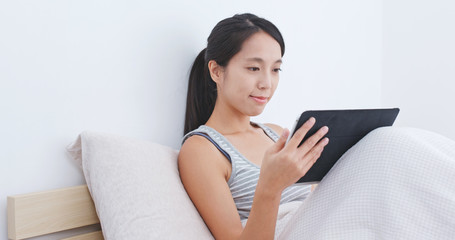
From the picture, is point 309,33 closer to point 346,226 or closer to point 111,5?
point 111,5

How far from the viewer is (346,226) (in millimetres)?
979

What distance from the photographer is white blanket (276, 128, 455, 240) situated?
3.05 ft

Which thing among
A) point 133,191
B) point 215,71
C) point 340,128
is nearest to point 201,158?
point 133,191

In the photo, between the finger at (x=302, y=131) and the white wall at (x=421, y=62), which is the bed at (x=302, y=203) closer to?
the finger at (x=302, y=131)

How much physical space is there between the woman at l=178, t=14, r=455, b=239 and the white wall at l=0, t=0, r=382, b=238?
112 millimetres

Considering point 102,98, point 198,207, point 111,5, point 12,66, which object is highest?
point 111,5

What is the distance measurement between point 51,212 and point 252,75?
0.66 metres

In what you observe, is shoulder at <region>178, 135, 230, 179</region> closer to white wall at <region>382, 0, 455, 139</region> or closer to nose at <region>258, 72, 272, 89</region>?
nose at <region>258, 72, 272, 89</region>

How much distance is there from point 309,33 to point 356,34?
0.41m

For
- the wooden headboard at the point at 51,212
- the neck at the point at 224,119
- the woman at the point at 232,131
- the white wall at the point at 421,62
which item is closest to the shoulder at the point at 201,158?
the woman at the point at 232,131

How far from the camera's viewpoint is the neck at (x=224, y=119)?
1.52 meters

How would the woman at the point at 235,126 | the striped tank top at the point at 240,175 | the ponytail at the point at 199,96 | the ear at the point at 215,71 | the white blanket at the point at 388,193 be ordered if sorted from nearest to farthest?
the white blanket at the point at 388,193, the woman at the point at 235,126, the striped tank top at the point at 240,175, the ear at the point at 215,71, the ponytail at the point at 199,96

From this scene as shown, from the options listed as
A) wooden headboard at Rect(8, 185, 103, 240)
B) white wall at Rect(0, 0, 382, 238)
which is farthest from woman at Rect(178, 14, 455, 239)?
wooden headboard at Rect(8, 185, 103, 240)

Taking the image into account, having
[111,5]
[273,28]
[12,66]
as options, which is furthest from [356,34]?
[12,66]
